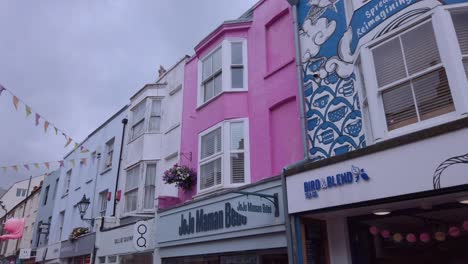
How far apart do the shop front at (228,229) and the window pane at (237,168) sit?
28.8 inches

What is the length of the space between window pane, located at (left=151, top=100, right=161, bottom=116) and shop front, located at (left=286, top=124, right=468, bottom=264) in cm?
881

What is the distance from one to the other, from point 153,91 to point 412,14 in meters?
10.8

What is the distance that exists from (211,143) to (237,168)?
138 centimetres

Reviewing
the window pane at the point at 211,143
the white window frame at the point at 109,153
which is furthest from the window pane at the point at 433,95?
the white window frame at the point at 109,153

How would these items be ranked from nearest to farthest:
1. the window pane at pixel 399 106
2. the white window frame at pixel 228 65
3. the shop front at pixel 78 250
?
1. the window pane at pixel 399 106
2. the white window frame at pixel 228 65
3. the shop front at pixel 78 250

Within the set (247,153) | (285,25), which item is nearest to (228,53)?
(285,25)

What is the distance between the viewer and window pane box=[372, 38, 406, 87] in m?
6.47

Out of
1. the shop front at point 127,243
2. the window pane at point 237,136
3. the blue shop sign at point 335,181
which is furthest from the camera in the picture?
the shop front at point 127,243

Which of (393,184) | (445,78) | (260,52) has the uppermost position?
(260,52)

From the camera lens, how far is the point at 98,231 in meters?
15.1

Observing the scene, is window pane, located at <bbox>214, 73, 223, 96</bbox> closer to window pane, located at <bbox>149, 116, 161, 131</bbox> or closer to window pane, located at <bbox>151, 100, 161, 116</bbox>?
window pane, located at <bbox>149, 116, 161, 131</bbox>

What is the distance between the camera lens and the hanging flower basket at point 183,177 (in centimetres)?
1116

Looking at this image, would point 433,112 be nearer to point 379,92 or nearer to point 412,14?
point 379,92

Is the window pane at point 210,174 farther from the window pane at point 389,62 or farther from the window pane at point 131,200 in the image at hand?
the window pane at point 389,62
